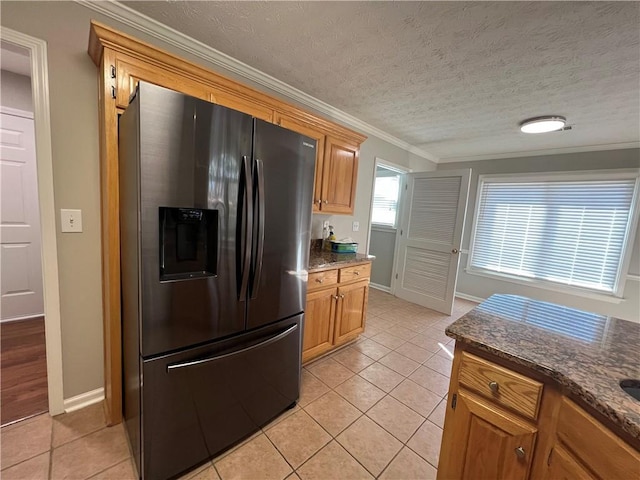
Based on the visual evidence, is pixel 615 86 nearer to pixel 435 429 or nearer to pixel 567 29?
pixel 567 29

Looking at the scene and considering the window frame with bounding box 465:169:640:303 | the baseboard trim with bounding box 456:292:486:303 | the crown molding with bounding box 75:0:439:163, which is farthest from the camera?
the baseboard trim with bounding box 456:292:486:303

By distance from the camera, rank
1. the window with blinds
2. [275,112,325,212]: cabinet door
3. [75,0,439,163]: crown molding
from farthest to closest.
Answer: the window with blinds
[275,112,325,212]: cabinet door
[75,0,439,163]: crown molding

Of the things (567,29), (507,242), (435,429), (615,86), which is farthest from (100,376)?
(507,242)

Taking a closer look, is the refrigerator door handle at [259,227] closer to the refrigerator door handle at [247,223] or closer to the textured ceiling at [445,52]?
the refrigerator door handle at [247,223]

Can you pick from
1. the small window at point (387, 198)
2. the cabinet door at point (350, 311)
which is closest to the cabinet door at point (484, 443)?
the cabinet door at point (350, 311)

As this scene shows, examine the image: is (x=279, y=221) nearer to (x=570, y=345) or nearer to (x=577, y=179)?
(x=570, y=345)

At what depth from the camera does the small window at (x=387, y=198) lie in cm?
459

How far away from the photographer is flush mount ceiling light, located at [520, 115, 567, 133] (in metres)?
2.56

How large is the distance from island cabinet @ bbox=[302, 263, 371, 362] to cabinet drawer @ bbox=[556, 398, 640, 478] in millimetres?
1491

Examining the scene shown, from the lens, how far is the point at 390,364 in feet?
7.86

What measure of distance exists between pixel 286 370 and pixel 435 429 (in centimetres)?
105

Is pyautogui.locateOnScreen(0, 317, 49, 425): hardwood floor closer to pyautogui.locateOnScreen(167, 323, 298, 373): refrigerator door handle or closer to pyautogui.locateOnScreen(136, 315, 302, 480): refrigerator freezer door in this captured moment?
pyautogui.locateOnScreen(136, 315, 302, 480): refrigerator freezer door

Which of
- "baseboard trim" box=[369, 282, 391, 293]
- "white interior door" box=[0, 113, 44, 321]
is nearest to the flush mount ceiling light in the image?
"baseboard trim" box=[369, 282, 391, 293]

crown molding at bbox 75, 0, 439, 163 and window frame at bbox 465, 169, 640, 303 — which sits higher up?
crown molding at bbox 75, 0, 439, 163
